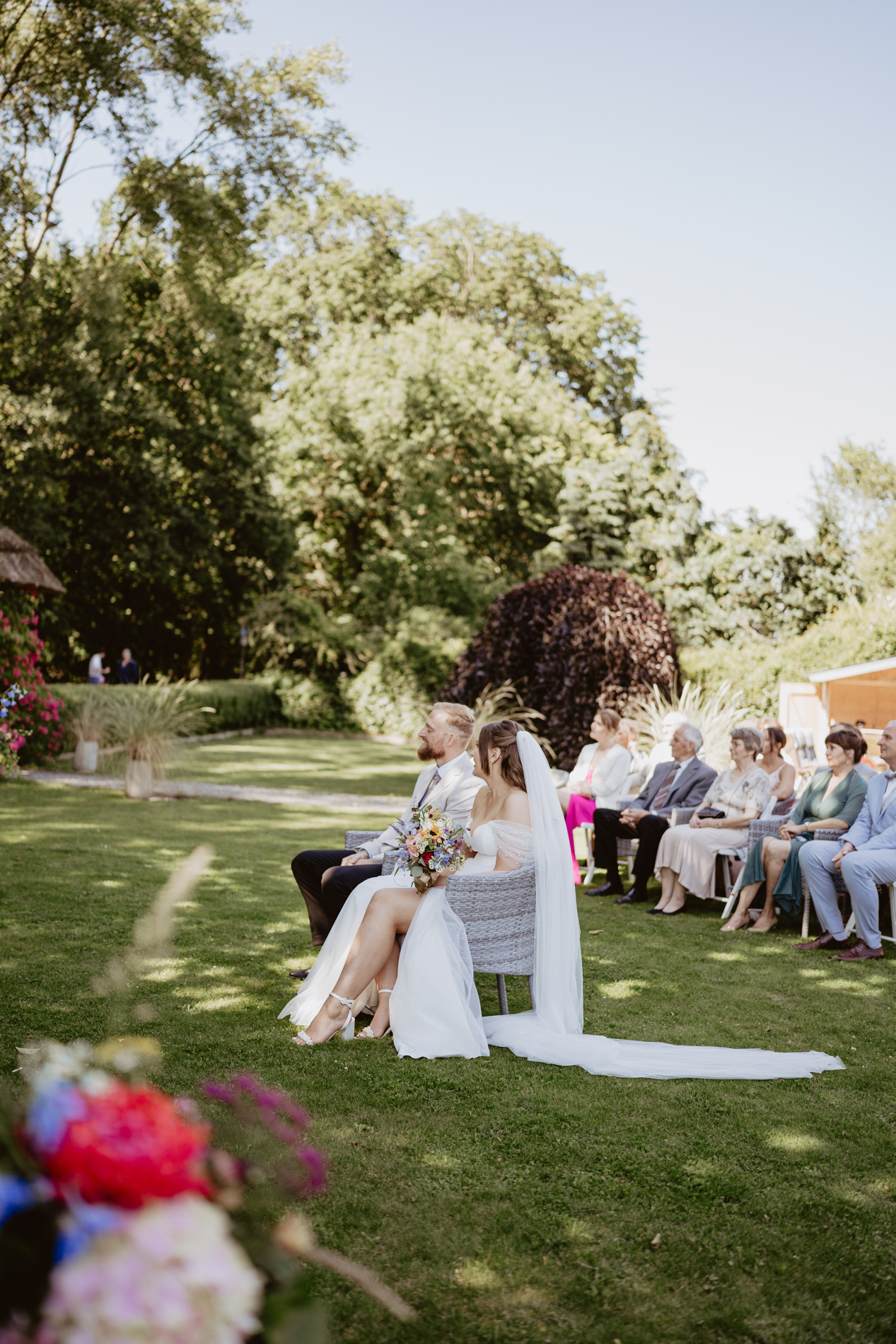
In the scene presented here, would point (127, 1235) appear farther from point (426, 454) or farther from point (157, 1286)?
point (426, 454)

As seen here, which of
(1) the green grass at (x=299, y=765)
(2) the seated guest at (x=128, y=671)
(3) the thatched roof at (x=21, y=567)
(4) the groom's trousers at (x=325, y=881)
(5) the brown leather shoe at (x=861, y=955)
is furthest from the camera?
(2) the seated guest at (x=128, y=671)

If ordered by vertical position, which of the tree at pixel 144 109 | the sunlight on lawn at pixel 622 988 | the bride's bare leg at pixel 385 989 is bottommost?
the sunlight on lawn at pixel 622 988

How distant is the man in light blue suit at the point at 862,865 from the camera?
6777 millimetres

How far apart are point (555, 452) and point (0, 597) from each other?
16.3 metres

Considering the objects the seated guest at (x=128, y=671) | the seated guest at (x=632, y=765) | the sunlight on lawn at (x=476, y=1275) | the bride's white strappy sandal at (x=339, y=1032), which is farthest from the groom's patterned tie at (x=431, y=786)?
the seated guest at (x=128, y=671)

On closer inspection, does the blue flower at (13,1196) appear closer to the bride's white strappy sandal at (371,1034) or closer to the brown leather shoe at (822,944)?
the bride's white strappy sandal at (371,1034)

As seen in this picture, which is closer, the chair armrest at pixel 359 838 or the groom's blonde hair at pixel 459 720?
the groom's blonde hair at pixel 459 720

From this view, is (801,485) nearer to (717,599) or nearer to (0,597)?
(717,599)

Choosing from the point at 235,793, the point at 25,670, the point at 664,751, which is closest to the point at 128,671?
the point at 25,670

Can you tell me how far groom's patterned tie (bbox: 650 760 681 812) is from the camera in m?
8.99

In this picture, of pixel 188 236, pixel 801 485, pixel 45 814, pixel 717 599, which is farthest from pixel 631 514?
pixel 801 485

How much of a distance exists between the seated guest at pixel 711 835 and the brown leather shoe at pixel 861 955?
141 cm

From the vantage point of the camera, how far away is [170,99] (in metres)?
19.2

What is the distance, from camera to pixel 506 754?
5.36 meters
